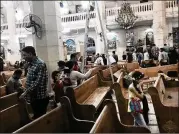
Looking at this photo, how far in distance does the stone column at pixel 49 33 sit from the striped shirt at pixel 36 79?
3.81 m

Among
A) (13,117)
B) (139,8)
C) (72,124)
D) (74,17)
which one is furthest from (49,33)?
(74,17)

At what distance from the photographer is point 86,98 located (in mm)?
6285

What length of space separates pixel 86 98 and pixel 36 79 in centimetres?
233

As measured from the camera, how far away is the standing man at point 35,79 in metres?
4.05

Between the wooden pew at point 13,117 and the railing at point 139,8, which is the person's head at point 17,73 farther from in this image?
the railing at point 139,8

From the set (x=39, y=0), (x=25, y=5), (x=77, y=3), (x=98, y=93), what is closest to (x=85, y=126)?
(x=98, y=93)

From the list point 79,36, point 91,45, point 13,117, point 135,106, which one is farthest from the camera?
point 91,45

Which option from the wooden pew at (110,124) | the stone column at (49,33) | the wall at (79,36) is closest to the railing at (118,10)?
the wall at (79,36)

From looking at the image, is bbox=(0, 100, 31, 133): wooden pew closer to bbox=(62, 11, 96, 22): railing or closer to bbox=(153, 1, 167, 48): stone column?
bbox=(153, 1, 167, 48): stone column

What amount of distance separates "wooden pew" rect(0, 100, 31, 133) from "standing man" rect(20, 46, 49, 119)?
19cm

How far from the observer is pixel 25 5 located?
24141 mm

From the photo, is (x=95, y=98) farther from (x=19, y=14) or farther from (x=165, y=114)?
(x=19, y=14)

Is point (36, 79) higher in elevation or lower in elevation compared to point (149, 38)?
lower

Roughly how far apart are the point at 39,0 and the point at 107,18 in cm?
1352
